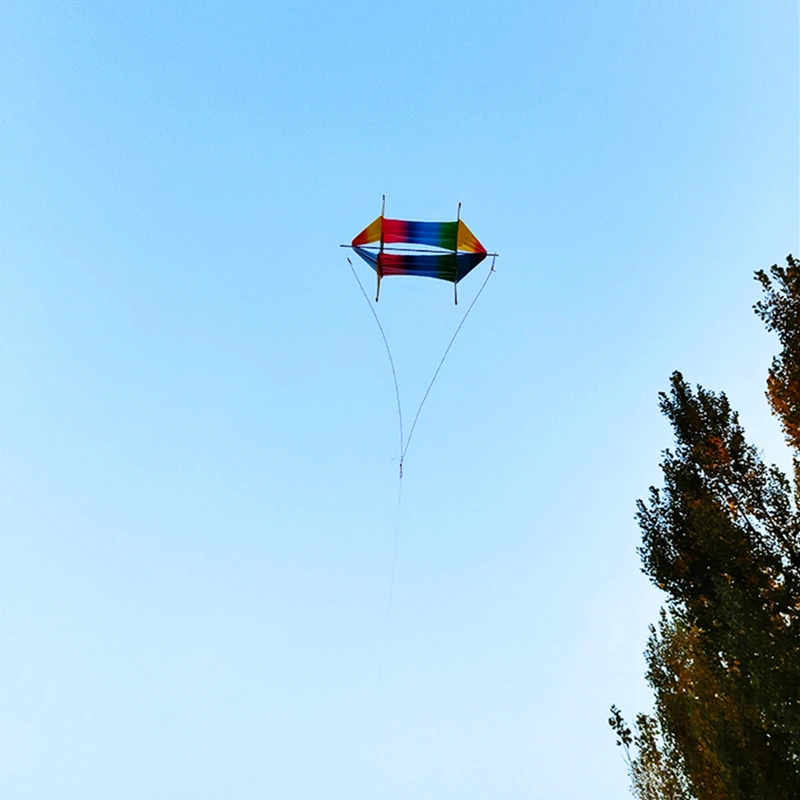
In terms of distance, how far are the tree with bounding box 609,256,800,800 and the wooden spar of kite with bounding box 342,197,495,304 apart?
5958 millimetres

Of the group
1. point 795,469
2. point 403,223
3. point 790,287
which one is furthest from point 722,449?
point 403,223

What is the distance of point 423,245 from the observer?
18.0 meters

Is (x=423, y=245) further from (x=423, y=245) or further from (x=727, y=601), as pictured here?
(x=727, y=601)

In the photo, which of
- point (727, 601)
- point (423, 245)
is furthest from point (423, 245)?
point (727, 601)

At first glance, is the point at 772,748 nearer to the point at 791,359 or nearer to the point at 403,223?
the point at 791,359

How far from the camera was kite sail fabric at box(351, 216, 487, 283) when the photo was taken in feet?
58.6

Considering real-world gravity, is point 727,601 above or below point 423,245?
below

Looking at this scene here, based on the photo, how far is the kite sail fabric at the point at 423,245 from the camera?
1786cm

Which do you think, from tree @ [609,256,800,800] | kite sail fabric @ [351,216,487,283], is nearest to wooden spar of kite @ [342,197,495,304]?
kite sail fabric @ [351,216,487,283]

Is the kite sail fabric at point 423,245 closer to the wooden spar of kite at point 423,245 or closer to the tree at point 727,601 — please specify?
the wooden spar of kite at point 423,245

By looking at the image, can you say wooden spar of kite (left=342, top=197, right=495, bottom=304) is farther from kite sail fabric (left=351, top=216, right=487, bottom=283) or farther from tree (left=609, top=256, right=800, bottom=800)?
tree (left=609, top=256, right=800, bottom=800)

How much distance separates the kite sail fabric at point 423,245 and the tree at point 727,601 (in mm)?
5952

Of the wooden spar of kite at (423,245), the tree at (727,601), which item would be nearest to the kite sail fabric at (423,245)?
the wooden spar of kite at (423,245)

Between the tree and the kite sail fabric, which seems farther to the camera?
the kite sail fabric
